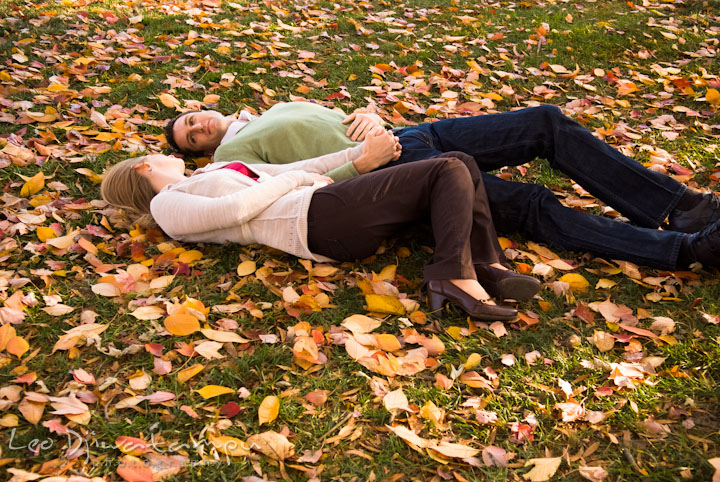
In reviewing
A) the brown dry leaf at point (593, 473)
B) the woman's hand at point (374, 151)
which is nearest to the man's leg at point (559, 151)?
the woman's hand at point (374, 151)

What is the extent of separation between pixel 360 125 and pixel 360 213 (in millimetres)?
916

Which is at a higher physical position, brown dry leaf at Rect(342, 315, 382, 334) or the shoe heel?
the shoe heel

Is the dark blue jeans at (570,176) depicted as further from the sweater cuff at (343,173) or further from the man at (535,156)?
the sweater cuff at (343,173)

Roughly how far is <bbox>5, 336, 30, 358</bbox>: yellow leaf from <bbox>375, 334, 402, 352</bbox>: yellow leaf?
147cm

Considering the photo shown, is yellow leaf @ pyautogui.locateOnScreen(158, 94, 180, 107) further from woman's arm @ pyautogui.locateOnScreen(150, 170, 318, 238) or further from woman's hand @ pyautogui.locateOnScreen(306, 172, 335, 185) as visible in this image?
woman's hand @ pyautogui.locateOnScreen(306, 172, 335, 185)

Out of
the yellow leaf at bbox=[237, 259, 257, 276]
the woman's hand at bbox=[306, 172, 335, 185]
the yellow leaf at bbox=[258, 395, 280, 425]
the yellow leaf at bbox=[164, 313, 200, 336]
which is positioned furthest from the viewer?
the woman's hand at bbox=[306, 172, 335, 185]

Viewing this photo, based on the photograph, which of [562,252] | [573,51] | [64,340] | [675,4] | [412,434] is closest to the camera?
[412,434]

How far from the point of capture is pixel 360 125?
3.55 meters

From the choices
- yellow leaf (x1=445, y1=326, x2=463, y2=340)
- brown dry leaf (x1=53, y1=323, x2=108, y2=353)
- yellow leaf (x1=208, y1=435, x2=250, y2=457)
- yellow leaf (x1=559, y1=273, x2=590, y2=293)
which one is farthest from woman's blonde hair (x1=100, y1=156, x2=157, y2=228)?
yellow leaf (x1=559, y1=273, x2=590, y2=293)

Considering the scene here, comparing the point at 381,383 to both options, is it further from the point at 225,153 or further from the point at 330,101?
the point at 330,101

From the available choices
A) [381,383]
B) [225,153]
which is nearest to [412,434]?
[381,383]

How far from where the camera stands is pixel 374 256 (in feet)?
10.4

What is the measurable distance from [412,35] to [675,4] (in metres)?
3.00

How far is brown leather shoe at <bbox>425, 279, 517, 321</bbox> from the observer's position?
257 cm
